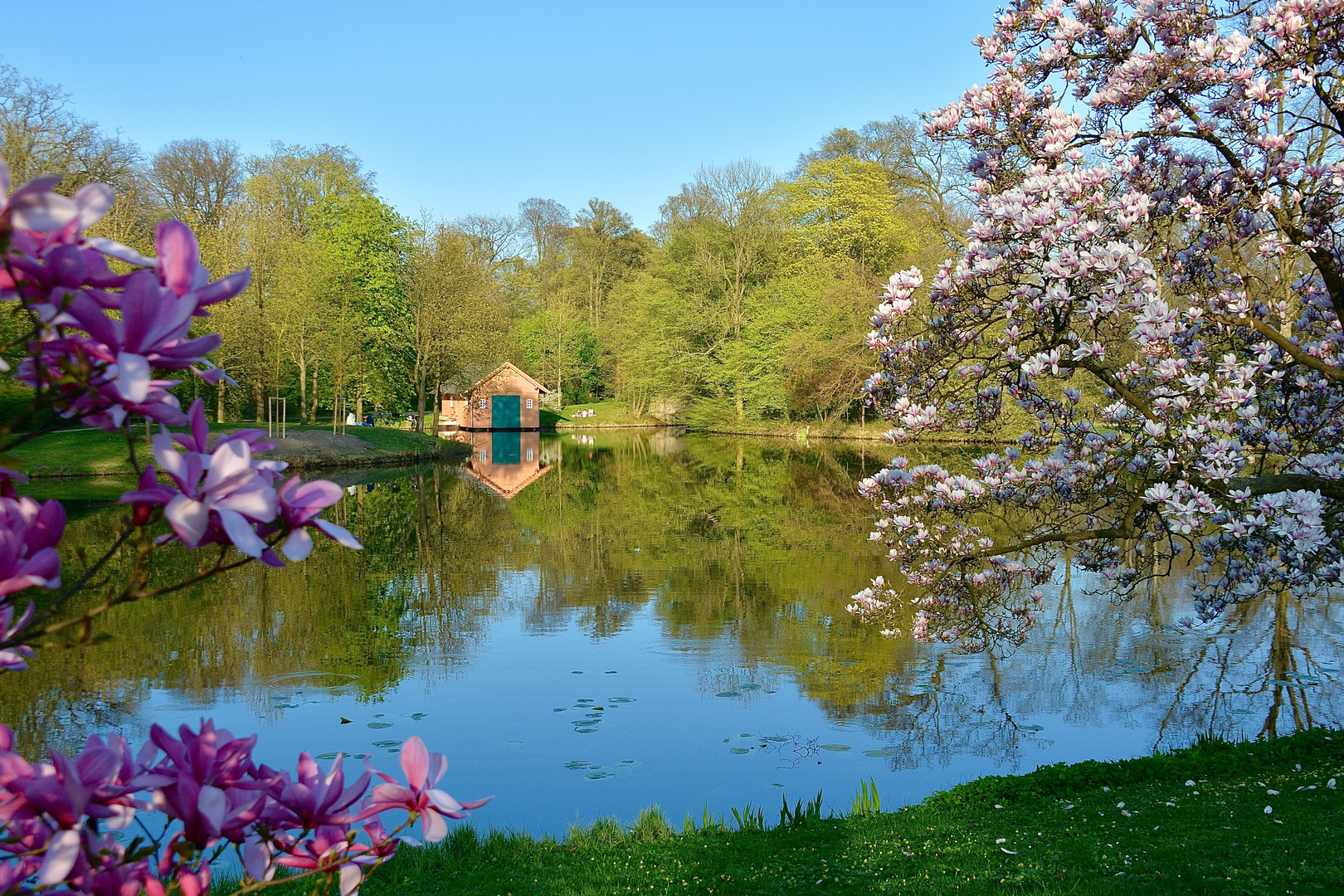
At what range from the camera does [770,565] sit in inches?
625

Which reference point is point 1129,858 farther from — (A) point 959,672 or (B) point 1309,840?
(A) point 959,672

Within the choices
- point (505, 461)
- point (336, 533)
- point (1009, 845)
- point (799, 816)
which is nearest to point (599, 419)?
point (505, 461)

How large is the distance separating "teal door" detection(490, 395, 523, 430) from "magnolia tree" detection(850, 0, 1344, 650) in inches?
2071

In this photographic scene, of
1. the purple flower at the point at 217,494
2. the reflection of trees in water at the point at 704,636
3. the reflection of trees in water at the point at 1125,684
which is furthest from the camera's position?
the reflection of trees in water at the point at 704,636

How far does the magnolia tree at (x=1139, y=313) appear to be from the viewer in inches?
207

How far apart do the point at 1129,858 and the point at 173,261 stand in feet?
17.8

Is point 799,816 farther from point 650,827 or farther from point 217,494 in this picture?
point 217,494

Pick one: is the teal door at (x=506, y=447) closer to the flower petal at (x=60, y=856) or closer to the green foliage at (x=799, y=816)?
the green foliage at (x=799, y=816)

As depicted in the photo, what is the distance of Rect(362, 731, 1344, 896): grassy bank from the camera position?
476 cm

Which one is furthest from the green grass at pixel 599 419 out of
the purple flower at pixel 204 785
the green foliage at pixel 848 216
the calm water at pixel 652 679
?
the purple flower at pixel 204 785

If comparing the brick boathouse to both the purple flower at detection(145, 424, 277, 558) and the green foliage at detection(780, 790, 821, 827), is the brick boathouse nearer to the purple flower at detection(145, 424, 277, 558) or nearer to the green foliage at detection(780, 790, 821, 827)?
the green foliage at detection(780, 790, 821, 827)

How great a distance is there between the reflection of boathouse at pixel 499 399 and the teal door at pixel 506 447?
120 centimetres

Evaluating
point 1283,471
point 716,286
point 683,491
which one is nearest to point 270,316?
point 683,491

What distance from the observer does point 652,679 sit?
10047 millimetres
